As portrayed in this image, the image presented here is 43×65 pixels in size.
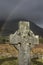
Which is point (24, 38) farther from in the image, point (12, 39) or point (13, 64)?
point (13, 64)

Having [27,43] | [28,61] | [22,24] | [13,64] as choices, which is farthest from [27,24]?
[13,64]

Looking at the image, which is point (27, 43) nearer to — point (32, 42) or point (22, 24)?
point (32, 42)

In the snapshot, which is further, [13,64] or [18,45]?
[13,64]

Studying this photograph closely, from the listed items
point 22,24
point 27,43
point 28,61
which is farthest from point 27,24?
point 28,61

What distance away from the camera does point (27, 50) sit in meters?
16.0

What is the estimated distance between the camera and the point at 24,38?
16.1 metres

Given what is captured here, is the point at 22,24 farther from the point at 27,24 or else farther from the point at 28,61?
the point at 28,61

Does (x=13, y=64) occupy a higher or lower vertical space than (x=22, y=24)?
lower

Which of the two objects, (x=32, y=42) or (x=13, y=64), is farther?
(x=13, y=64)

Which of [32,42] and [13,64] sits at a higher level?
[32,42]

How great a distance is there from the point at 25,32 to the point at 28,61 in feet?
6.33

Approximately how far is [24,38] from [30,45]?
60 centimetres

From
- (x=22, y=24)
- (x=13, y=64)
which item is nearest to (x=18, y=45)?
(x=22, y=24)

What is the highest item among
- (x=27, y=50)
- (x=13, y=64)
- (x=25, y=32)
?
(x=25, y=32)
